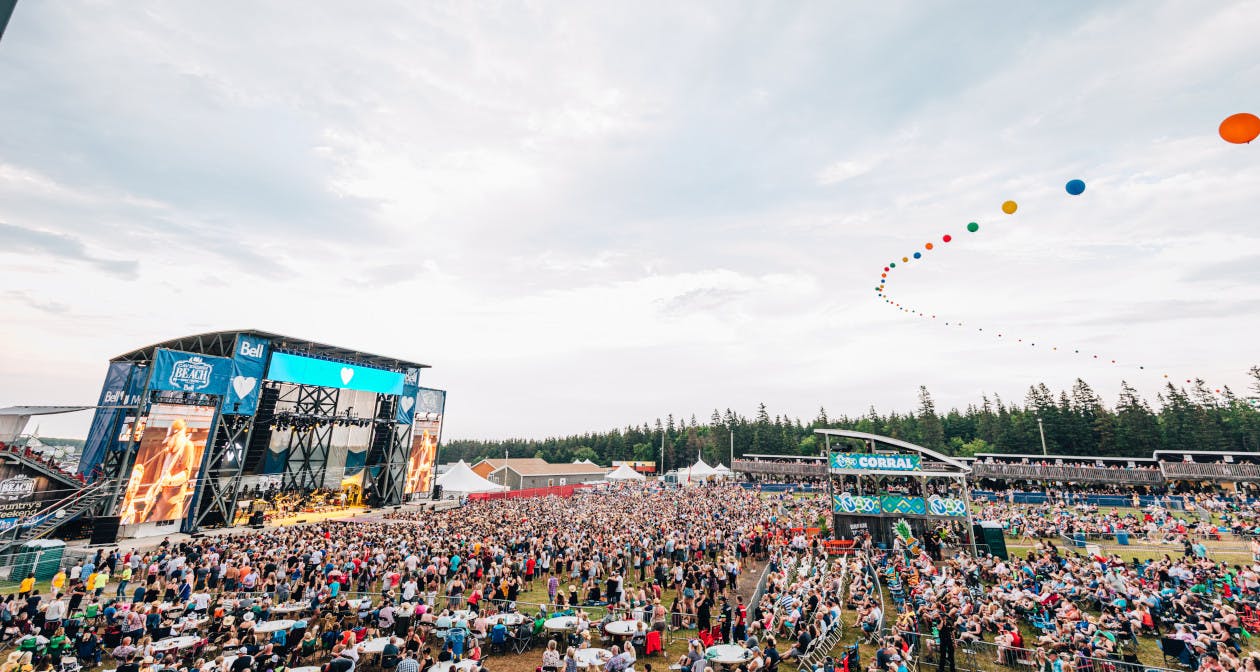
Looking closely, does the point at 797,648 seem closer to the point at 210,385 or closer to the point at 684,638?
the point at 684,638

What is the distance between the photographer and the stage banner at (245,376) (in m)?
28.3

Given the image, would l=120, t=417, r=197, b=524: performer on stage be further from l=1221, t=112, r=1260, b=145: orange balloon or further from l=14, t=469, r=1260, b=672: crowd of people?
l=1221, t=112, r=1260, b=145: orange balloon

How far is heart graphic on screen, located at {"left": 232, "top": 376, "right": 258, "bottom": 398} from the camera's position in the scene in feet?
93.3

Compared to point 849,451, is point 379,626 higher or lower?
lower

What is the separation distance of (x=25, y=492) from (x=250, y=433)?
8.32 m

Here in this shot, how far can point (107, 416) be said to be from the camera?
27.5m

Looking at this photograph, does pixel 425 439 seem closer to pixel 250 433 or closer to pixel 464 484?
pixel 464 484

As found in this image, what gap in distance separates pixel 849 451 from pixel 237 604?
77.5ft

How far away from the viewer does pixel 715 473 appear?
64.9 m

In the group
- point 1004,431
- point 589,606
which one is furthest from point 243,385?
point 1004,431

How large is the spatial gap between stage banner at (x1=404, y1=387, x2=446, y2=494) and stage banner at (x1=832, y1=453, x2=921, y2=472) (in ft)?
108

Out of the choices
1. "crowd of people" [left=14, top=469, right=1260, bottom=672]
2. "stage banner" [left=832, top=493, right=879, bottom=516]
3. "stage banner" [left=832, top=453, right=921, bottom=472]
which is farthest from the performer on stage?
"stage banner" [left=832, top=493, right=879, bottom=516]

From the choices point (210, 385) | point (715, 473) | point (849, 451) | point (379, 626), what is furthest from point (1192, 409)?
point (210, 385)

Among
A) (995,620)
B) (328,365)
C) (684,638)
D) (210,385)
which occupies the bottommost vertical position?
(684,638)
